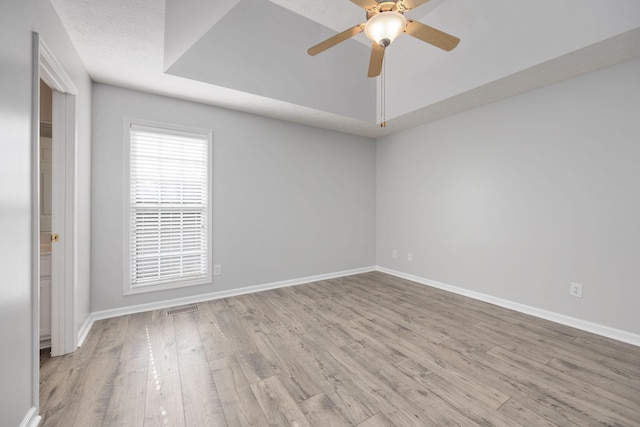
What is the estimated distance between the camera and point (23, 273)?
1.38m

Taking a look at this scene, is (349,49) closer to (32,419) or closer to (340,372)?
(340,372)

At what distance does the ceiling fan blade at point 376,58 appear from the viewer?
2.16m

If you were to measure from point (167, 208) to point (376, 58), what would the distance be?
2.80 m

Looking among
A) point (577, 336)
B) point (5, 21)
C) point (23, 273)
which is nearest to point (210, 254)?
point (23, 273)

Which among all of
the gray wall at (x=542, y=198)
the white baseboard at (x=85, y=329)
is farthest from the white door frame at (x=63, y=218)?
the gray wall at (x=542, y=198)

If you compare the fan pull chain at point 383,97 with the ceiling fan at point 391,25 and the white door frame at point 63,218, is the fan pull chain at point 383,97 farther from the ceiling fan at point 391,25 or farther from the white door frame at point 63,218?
the white door frame at point 63,218

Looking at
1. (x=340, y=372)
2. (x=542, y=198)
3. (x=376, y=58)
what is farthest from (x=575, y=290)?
Result: (x=376, y=58)

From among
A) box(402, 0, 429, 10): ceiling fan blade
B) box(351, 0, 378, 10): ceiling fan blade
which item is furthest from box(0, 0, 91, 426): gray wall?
box(402, 0, 429, 10): ceiling fan blade

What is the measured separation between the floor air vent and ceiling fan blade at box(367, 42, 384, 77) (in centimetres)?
322

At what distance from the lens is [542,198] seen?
294cm

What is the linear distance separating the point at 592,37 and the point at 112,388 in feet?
14.6

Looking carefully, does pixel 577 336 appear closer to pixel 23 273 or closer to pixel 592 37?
pixel 592 37

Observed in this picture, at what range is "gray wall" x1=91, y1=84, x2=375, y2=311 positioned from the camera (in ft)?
9.40

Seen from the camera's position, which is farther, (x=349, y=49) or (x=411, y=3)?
(x=349, y=49)
